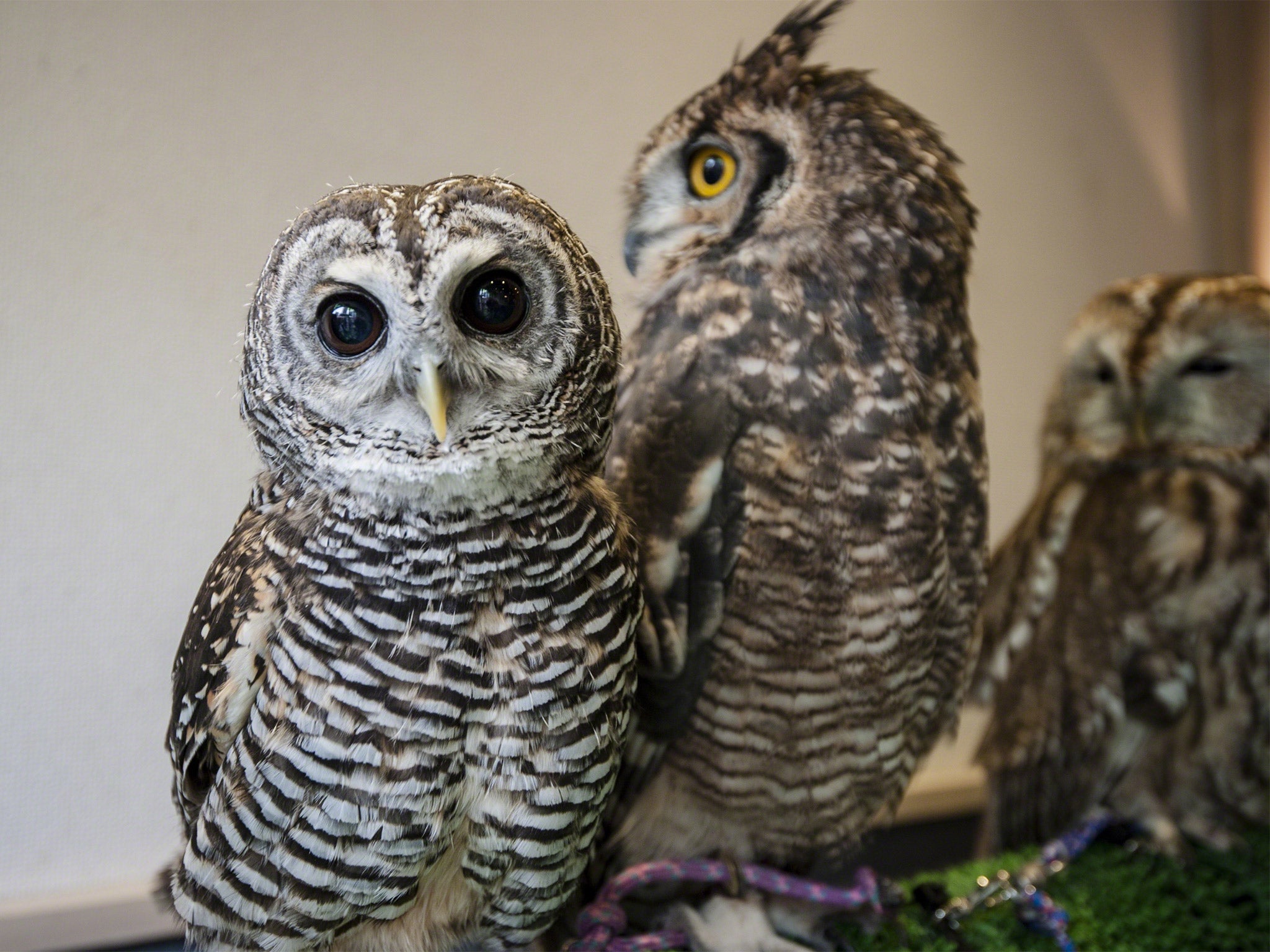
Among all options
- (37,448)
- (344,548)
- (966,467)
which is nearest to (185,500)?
(37,448)

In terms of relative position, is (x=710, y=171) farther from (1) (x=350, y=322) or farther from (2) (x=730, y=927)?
(2) (x=730, y=927)

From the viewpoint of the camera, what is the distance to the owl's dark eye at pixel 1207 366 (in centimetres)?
121

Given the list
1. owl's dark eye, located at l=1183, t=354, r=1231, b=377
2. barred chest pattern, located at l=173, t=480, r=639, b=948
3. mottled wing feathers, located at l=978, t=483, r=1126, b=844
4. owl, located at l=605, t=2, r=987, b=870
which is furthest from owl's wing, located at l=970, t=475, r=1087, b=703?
barred chest pattern, located at l=173, t=480, r=639, b=948

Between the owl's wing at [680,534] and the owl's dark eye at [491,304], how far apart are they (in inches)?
9.7

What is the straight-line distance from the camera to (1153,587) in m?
1.25

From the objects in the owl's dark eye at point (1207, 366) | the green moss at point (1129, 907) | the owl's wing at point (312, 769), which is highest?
the owl's dark eye at point (1207, 366)

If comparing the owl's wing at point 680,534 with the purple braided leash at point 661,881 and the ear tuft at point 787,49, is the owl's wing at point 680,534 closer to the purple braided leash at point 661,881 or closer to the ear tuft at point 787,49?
the purple braided leash at point 661,881

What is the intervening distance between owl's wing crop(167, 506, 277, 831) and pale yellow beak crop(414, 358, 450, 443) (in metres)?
0.18

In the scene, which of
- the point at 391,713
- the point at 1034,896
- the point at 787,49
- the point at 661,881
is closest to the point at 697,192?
the point at 787,49

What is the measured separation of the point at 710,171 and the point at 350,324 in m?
0.46

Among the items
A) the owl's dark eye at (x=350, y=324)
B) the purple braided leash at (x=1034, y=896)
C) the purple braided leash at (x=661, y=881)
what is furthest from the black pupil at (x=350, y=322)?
the purple braided leash at (x=1034, y=896)

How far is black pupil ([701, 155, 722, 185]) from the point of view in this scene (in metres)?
0.89

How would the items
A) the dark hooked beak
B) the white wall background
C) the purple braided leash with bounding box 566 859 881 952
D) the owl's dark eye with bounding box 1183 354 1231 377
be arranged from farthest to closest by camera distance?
1. the owl's dark eye with bounding box 1183 354 1231 377
2. the dark hooked beak
3. the purple braided leash with bounding box 566 859 881 952
4. the white wall background

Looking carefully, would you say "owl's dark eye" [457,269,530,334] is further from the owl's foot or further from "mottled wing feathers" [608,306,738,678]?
the owl's foot
